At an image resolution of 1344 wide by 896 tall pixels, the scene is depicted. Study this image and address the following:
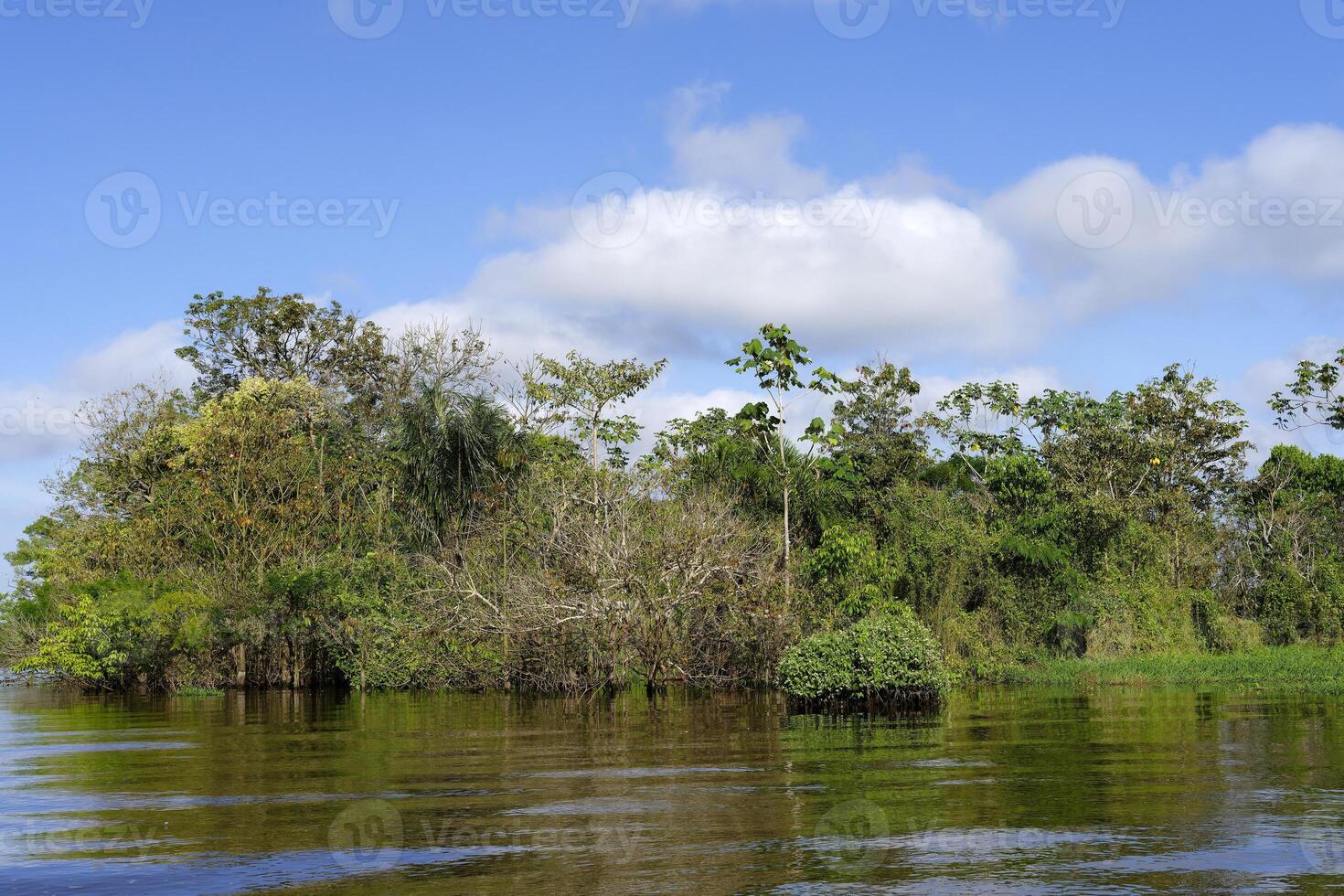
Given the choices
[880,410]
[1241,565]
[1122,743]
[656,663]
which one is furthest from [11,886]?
[1241,565]

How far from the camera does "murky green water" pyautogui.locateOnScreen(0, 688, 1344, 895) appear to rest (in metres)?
11.1

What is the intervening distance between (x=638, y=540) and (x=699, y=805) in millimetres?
16015

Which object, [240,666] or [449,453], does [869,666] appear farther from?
[240,666]

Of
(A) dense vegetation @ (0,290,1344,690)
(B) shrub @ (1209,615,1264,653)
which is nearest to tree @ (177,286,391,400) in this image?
(A) dense vegetation @ (0,290,1344,690)

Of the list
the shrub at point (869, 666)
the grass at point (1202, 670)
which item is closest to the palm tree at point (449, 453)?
the shrub at point (869, 666)

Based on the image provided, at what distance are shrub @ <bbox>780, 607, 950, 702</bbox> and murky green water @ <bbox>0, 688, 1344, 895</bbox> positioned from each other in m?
1.29

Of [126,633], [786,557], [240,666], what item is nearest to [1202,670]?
[786,557]

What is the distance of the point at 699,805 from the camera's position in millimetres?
14242

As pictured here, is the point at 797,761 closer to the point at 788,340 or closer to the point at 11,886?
the point at 11,886

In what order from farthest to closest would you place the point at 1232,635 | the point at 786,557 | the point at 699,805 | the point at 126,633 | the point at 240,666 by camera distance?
1. the point at 1232,635
2. the point at 240,666
3. the point at 126,633
4. the point at 786,557
5. the point at 699,805

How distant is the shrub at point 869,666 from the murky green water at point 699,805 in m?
1.29

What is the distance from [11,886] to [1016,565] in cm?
3124

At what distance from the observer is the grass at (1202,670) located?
31.7 meters

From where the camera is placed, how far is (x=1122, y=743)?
1962cm
